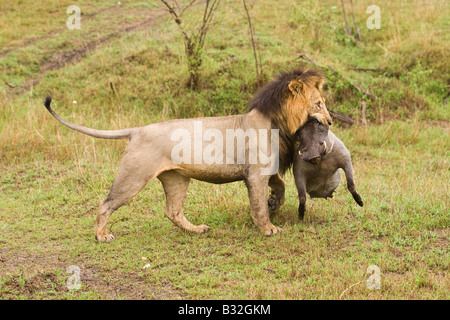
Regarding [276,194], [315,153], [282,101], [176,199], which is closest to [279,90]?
[282,101]

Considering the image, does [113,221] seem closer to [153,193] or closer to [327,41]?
[153,193]

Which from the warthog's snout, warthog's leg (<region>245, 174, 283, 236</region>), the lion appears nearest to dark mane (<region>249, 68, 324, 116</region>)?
the lion

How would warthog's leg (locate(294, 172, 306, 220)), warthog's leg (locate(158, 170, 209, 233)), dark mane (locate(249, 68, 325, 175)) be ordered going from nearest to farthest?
dark mane (locate(249, 68, 325, 175)) → warthog's leg (locate(294, 172, 306, 220)) → warthog's leg (locate(158, 170, 209, 233))

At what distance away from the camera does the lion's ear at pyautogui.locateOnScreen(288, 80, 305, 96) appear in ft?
15.2

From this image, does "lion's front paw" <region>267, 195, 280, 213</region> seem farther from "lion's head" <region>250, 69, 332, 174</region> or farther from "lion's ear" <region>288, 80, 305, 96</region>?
"lion's ear" <region>288, 80, 305, 96</region>

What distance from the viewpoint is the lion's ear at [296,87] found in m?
4.63

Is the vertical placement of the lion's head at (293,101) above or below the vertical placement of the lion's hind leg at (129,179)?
above

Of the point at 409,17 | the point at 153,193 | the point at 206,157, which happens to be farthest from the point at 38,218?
the point at 409,17

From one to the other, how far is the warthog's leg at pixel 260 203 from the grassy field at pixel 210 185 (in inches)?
3.5

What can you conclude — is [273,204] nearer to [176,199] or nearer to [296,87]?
[176,199]

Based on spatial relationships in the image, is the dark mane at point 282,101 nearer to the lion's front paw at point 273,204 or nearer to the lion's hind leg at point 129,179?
the lion's front paw at point 273,204

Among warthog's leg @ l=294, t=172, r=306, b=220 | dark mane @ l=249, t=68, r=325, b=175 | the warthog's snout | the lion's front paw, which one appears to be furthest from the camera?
the lion's front paw

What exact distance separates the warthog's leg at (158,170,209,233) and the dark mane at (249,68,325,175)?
0.87 metres

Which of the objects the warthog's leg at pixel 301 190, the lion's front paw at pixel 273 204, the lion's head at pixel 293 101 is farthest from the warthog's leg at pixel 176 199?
the lion's head at pixel 293 101
